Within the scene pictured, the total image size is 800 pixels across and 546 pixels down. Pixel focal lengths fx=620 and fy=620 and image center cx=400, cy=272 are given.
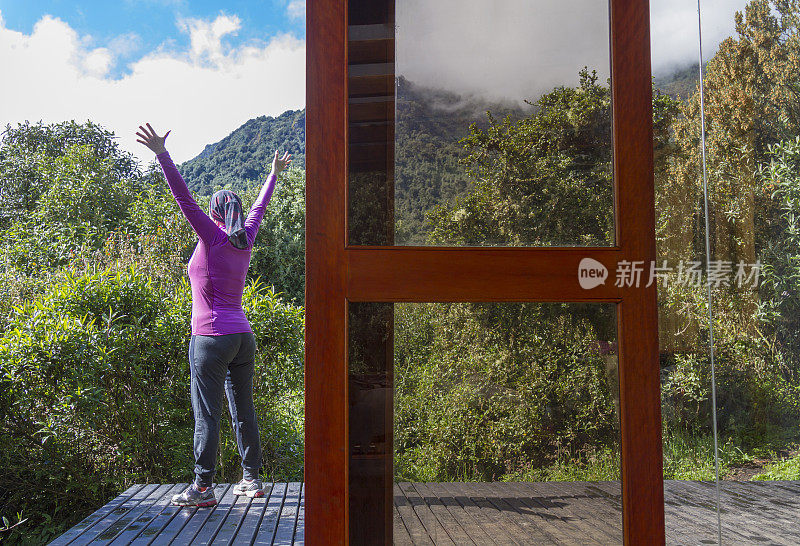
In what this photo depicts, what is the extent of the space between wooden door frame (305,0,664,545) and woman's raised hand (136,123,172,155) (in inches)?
61.7

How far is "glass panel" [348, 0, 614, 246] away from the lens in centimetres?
104

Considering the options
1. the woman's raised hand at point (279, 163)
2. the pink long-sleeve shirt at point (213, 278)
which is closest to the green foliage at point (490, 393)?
the pink long-sleeve shirt at point (213, 278)

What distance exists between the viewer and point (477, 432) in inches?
39.9

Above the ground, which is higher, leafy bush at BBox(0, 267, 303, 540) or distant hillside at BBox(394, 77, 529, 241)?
distant hillside at BBox(394, 77, 529, 241)

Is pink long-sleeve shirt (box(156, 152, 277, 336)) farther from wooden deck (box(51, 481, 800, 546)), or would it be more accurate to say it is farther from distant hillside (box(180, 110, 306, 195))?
distant hillside (box(180, 110, 306, 195))

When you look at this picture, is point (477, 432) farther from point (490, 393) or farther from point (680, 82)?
point (680, 82)

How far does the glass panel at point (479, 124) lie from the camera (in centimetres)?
104

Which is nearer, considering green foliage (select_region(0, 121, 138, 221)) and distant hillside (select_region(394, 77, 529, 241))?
Answer: distant hillside (select_region(394, 77, 529, 241))

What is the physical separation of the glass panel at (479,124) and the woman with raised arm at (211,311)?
4.71ft

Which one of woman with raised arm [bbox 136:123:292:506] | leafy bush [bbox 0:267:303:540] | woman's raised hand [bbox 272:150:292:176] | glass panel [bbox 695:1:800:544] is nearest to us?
glass panel [bbox 695:1:800:544]

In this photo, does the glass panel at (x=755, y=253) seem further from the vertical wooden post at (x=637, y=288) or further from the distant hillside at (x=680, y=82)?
the vertical wooden post at (x=637, y=288)

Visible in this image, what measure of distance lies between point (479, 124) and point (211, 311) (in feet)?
5.27

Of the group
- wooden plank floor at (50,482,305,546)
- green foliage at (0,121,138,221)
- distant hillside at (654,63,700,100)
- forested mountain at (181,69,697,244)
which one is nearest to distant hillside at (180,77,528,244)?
forested mountain at (181,69,697,244)

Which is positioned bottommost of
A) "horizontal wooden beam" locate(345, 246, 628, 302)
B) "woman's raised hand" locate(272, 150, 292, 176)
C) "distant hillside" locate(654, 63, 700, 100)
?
"horizontal wooden beam" locate(345, 246, 628, 302)
